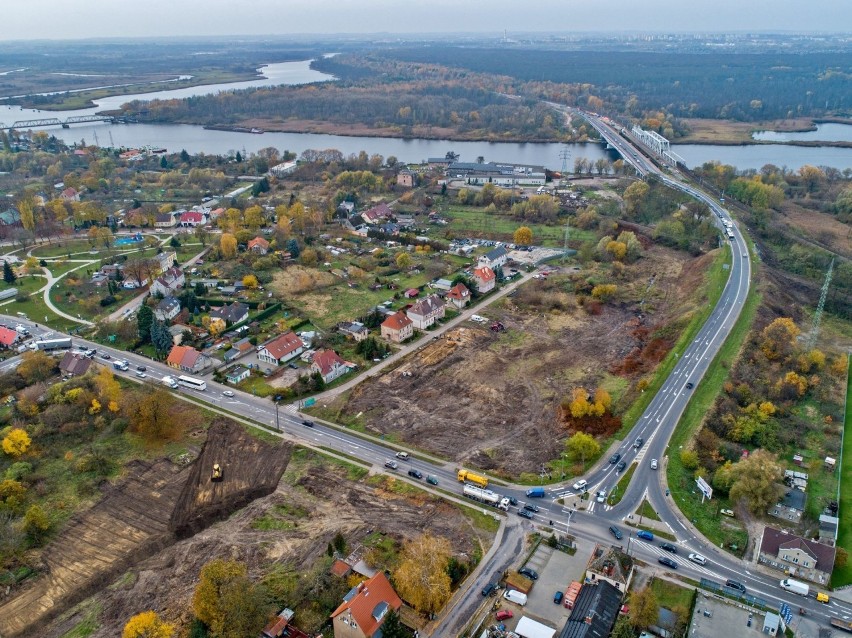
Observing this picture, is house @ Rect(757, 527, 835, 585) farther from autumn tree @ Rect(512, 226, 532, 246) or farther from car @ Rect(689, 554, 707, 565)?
autumn tree @ Rect(512, 226, 532, 246)

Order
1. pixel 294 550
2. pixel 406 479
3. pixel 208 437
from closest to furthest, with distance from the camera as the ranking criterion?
pixel 294 550
pixel 406 479
pixel 208 437

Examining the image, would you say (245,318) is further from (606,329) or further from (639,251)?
(639,251)

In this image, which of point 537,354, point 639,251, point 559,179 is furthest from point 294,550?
point 559,179

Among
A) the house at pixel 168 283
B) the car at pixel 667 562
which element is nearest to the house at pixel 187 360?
the house at pixel 168 283

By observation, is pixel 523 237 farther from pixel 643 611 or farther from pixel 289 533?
pixel 643 611

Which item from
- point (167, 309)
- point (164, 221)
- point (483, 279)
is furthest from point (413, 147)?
point (167, 309)

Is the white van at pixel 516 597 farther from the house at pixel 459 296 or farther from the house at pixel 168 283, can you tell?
the house at pixel 168 283

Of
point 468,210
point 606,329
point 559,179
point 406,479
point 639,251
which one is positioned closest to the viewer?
point 406,479
